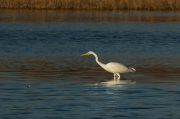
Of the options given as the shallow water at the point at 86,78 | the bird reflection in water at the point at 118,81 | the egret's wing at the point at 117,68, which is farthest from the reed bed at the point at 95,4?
the bird reflection in water at the point at 118,81

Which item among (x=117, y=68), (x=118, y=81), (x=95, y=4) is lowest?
(x=95, y=4)

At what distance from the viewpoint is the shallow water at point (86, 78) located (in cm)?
1007

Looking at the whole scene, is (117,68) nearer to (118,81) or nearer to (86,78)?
(118,81)

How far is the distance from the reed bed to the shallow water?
21.7 metres

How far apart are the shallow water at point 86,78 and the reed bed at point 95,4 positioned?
21.7m

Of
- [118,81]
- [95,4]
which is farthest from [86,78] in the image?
[95,4]

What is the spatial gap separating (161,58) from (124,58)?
5.19 ft

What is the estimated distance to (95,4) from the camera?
5362 centimetres

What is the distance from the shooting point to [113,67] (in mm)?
14750

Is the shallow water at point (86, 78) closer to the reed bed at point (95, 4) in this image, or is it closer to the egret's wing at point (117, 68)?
the egret's wing at point (117, 68)

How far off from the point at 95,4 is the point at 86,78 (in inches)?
1569

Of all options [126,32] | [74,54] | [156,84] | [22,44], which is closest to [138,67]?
[156,84]

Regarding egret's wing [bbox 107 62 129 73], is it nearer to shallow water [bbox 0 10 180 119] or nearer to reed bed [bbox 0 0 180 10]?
shallow water [bbox 0 10 180 119]

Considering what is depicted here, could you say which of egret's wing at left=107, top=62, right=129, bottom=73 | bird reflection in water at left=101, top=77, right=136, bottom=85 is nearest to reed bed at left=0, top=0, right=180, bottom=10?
egret's wing at left=107, top=62, right=129, bottom=73
